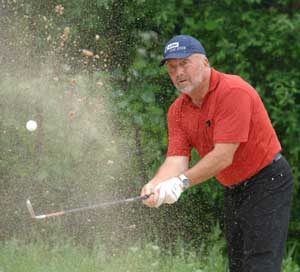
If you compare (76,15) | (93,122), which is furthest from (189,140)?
(76,15)

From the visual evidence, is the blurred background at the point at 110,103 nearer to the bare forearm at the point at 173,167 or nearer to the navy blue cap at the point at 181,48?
the bare forearm at the point at 173,167

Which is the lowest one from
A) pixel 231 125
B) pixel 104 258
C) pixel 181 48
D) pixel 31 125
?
pixel 104 258

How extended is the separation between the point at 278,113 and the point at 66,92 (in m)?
1.79

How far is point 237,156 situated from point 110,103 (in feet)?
8.46

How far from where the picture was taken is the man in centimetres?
404

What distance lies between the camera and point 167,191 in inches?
158

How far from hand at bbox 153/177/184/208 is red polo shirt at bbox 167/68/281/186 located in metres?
0.31

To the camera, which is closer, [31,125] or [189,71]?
[189,71]

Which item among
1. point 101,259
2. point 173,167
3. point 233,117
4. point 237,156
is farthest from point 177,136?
point 101,259

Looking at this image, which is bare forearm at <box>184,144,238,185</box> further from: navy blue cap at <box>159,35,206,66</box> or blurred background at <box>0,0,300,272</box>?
blurred background at <box>0,0,300,272</box>

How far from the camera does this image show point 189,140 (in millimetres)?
4469

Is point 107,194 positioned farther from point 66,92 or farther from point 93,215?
point 66,92

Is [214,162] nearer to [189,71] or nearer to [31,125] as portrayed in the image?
[189,71]

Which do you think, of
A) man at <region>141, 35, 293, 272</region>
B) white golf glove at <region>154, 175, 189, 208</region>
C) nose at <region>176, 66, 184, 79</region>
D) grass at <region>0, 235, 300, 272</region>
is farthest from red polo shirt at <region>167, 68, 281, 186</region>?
grass at <region>0, 235, 300, 272</region>
